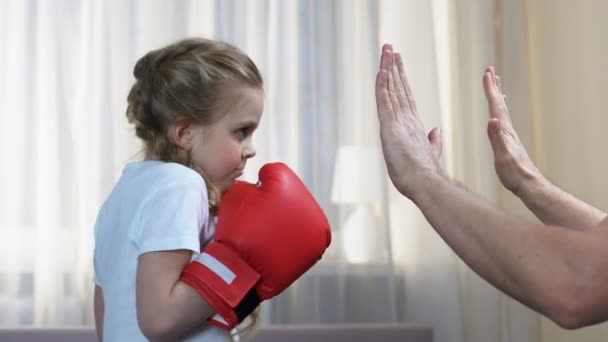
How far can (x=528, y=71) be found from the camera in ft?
10.9

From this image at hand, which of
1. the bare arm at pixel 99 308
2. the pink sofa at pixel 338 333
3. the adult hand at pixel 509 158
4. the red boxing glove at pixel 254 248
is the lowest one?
the pink sofa at pixel 338 333

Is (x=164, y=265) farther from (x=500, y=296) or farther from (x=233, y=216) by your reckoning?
(x=500, y=296)

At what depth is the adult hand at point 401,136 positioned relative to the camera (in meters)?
1.39

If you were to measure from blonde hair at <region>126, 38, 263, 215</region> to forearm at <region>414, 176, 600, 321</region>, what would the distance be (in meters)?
0.45

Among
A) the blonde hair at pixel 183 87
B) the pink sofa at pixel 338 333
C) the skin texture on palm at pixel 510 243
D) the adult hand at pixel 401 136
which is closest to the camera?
the skin texture on palm at pixel 510 243

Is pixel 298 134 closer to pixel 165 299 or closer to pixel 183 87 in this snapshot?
pixel 183 87

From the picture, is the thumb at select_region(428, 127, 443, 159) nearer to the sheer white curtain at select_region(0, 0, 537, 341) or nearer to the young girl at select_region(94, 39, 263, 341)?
the young girl at select_region(94, 39, 263, 341)

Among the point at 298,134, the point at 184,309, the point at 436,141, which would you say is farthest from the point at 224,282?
the point at 298,134

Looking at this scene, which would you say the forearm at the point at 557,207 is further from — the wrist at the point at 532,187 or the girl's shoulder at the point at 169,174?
the girl's shoulder at the point at 169,174

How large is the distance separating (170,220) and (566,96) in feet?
6.84

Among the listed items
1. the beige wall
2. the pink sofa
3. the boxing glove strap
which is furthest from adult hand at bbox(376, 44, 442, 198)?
the beige wall

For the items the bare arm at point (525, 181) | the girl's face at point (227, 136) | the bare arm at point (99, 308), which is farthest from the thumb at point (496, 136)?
the bare arm at point (99, 308)

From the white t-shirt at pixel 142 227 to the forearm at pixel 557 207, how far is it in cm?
59

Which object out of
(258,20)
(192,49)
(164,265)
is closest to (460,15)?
(258,20)
